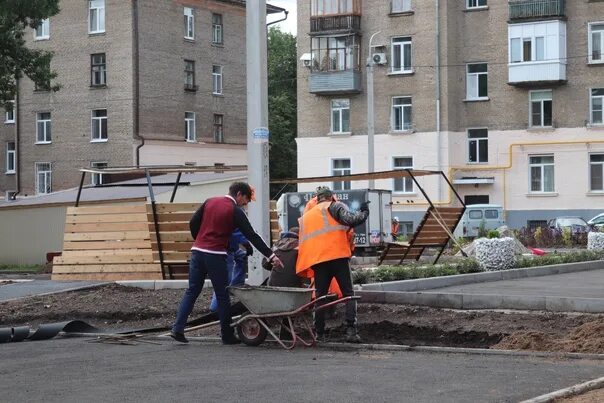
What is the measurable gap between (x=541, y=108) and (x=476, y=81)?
11.3ft

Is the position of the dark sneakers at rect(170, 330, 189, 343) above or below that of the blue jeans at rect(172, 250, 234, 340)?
below

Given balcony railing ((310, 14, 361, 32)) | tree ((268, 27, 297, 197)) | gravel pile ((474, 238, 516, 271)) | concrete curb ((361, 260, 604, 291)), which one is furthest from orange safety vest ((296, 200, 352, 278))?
tree ((268, 27, 297, 197))

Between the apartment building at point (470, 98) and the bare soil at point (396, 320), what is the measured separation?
123 feet

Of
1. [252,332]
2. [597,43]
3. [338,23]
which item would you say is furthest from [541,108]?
[252,332]

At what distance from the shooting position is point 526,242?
1526 inches

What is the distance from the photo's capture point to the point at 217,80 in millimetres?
62594

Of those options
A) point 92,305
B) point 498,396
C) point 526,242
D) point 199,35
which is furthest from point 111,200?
point 498,396

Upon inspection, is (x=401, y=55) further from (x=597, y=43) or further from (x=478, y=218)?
(x=478, y=218)

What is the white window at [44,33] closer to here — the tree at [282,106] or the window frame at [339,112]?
the tree at [282,106]

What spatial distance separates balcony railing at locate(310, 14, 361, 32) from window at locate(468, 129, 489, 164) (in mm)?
7817

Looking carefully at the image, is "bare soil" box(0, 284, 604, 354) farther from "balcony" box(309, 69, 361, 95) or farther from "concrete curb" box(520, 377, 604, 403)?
"balcony" box(309, 69, 361, 95)

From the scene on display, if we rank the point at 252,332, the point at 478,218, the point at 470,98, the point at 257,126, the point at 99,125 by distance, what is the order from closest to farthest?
the point at 252,332, the point at 257,126, the point at 478,218, the point at 470,98, the point at 99,125

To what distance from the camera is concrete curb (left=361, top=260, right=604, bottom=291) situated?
16.9 m

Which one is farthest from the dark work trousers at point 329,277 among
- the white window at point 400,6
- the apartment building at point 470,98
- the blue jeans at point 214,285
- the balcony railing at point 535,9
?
the white window at point 400,6
